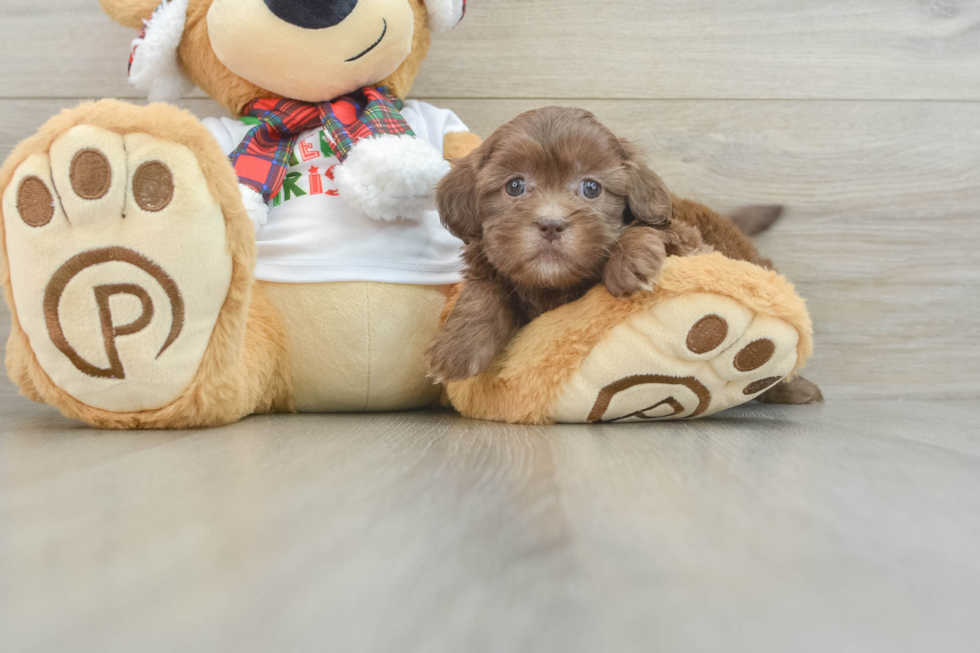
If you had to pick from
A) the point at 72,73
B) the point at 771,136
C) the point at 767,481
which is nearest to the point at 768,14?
the point at 771,136

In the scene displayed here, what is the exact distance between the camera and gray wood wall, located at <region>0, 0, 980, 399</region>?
1320 mm

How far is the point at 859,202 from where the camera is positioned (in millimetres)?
1378

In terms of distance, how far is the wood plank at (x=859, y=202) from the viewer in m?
1.36

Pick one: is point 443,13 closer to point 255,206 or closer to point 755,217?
point 255,206

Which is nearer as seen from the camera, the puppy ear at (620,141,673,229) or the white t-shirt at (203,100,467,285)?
the puppy ear at (620,141,673,229)

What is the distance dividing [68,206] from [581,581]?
0.69 metres

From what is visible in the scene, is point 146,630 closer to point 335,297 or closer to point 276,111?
point 335,297

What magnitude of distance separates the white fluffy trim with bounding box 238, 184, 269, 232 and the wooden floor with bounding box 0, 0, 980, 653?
0.98 ft

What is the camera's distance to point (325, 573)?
37 cm

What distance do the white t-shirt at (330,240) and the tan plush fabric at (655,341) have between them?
8.7 inches

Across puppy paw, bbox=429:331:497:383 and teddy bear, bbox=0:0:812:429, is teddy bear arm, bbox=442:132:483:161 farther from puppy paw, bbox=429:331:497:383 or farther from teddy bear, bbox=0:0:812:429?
puppy paw, bbox=429:331:497:383

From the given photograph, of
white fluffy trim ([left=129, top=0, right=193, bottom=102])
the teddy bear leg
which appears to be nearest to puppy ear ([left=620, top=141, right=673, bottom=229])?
the teddy bear leg

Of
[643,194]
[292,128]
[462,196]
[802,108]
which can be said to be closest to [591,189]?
[643,194]

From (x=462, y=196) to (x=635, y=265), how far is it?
25 cm
